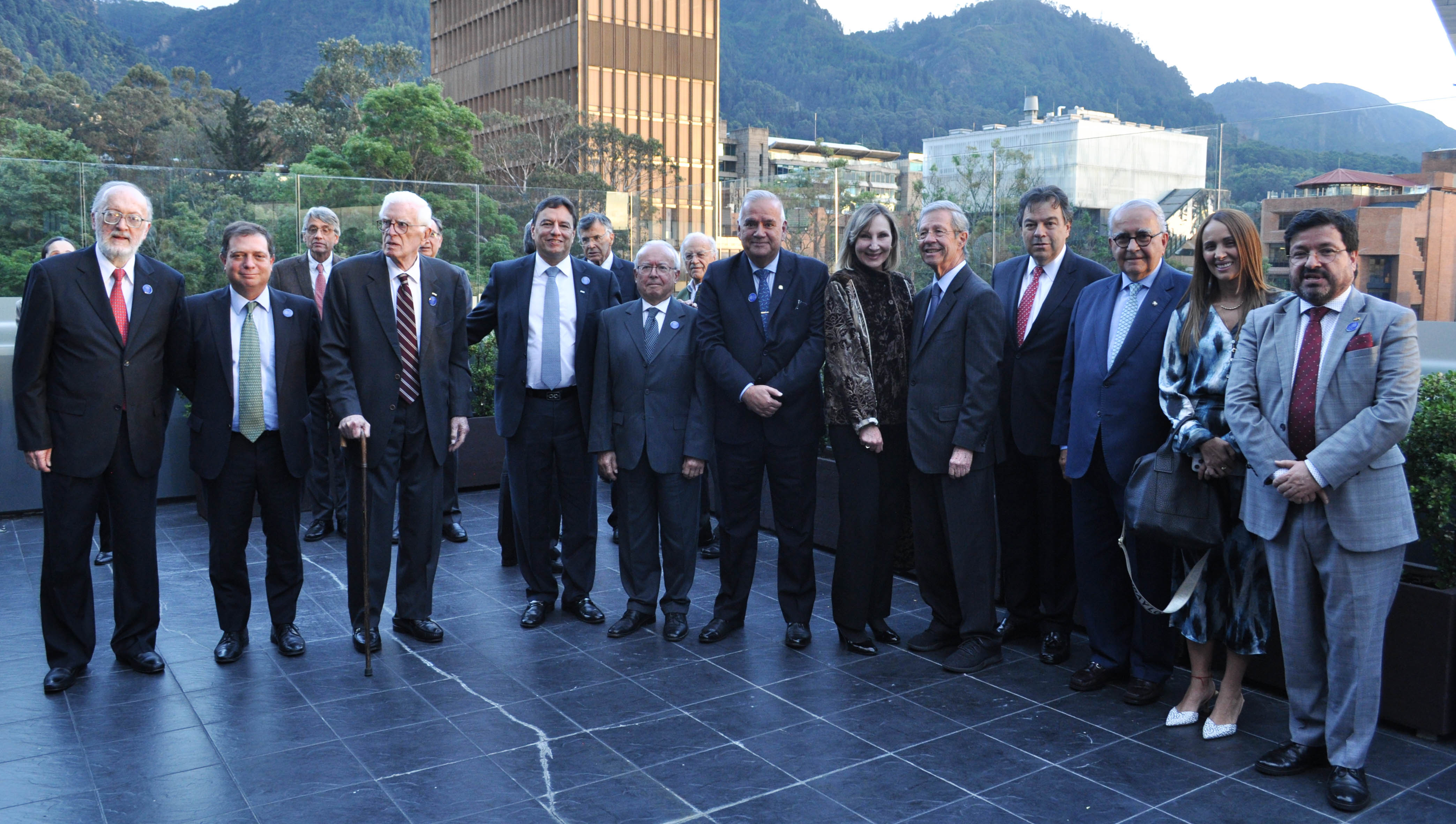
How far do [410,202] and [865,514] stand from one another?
220cm

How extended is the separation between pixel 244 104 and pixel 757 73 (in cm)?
9695

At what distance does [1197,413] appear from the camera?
11.2ft

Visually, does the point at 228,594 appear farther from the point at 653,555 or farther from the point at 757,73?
the point at 757,73

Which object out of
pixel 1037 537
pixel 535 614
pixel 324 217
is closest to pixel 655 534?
pixel 535 614

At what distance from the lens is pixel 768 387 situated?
13.8ft

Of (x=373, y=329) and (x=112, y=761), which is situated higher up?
(x=373, y=329)

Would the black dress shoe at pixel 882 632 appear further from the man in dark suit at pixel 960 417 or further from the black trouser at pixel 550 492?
the black trouser at pixel 550 492

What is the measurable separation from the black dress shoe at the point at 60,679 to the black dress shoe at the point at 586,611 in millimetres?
1908

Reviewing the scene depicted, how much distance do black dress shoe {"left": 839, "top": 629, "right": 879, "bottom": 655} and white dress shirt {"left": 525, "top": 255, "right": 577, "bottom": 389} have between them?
1607 millimetres

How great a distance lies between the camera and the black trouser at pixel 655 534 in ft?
15.1

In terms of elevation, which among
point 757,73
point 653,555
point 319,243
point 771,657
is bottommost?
point 771,657

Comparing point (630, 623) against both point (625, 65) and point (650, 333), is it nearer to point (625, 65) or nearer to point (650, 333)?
point (650, 333)

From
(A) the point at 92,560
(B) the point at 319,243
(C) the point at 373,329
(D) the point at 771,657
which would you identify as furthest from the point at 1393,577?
(A) the point at 92,560

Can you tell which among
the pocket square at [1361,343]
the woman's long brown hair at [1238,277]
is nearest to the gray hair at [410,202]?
the woman's long brown hair at [1238,277]
